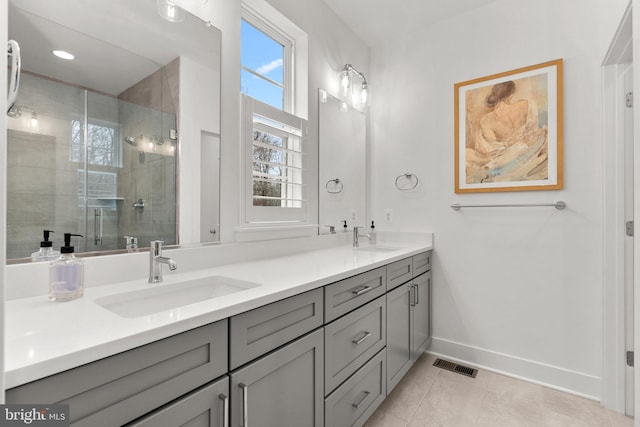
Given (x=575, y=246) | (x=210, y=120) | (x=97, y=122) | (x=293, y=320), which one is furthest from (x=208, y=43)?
(x=575, y=246)

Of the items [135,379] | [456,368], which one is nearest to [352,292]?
[135,379]

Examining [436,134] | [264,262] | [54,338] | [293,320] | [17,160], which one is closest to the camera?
[54,338]

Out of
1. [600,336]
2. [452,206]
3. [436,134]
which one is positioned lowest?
[600,336]

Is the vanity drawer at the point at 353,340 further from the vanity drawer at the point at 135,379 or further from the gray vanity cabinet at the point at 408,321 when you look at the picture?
the vanity drawer at the point at 135,379

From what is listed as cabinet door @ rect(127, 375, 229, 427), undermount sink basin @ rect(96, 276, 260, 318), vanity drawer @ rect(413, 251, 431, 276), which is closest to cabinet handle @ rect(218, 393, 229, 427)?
cabinet door @ rect(127, 375, 229, 427)

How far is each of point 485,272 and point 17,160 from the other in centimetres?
260

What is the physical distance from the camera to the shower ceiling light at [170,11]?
4.48ft

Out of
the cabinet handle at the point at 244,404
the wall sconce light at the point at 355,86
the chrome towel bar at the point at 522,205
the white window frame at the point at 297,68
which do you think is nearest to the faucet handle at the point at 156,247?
the cabinet handle at the point at 244,404

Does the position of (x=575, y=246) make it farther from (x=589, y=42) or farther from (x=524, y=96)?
(x=589, y=42)

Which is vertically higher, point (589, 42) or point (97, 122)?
point (589, 42)

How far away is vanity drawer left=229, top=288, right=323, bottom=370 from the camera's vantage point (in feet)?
3.02

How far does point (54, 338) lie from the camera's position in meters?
0.66

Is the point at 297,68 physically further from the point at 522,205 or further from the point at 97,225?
the point at 522,205

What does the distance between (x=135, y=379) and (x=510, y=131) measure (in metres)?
2.47
